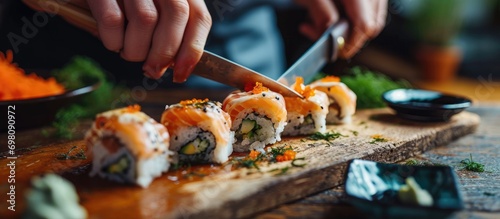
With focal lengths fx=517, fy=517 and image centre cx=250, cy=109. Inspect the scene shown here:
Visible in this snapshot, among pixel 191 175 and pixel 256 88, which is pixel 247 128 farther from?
pixel 191 175

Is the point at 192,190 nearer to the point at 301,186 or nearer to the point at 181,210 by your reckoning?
the point at 181,210

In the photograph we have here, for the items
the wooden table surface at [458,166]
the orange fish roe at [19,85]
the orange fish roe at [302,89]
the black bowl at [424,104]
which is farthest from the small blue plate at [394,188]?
the orange fish roe at [19,85]

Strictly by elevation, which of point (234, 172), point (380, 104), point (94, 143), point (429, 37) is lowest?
point (94, 143)

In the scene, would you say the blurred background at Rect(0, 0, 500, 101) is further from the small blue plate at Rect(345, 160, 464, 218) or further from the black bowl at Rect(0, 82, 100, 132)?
the small blue plate at Rect(345, 160, 464, 218)

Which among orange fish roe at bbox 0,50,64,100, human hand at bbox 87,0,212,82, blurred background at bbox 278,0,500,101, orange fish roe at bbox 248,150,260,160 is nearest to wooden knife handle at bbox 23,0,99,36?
human hand at bbox 87,0,212,82

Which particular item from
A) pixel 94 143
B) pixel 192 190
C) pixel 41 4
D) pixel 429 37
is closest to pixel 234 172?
pixel 192 190

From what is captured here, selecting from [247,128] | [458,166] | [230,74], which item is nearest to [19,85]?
[230,74]

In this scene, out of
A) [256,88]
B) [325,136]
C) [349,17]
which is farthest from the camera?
[349,17]
